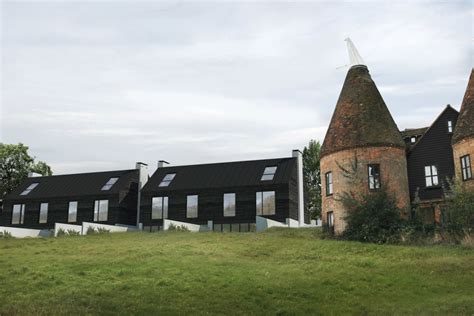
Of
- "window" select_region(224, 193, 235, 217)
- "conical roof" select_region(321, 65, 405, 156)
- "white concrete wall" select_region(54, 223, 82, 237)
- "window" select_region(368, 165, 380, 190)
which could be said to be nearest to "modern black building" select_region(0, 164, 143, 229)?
"white concrete wall" select_region(54, 223, 82, 237)

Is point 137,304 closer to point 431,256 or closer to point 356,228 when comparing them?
point 431,256

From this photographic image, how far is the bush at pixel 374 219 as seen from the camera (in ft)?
94.9

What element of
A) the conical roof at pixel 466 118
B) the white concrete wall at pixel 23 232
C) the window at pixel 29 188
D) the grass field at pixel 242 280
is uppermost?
the conical roof at pixel 466 118

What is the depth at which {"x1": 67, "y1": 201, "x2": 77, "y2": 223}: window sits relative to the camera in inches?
1988

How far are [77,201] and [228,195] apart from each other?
1513cm

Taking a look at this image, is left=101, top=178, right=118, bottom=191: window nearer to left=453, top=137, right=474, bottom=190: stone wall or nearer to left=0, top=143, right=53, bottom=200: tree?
left=0, top=143, right=53, bottom=200: tree

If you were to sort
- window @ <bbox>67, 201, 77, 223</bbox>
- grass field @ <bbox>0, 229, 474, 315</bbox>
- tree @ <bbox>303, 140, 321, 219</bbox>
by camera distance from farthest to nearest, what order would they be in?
tree @ <bbox>303, 140, 321, 219</bbox>
window @ <bbox>67, 201, 77, 223</bbox>
grass field @ <bbox>0, 229, 474, 315</bbox>

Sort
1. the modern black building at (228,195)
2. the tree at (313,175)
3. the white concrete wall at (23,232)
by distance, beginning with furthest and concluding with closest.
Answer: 1. the tree at (313,175)
2. the modern black building at (228,195)
3. the white concrete wall at (23,232)

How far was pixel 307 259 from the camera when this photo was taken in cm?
2388

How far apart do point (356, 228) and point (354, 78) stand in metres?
11.3

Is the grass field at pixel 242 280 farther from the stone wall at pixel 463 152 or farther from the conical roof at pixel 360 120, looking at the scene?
the conical roof at pixel 360 120

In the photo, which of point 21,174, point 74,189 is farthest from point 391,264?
point 21,174

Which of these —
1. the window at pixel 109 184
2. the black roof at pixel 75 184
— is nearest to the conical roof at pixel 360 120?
the black roof at pixel 75 184

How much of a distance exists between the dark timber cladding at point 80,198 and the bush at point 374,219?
25.1 m
